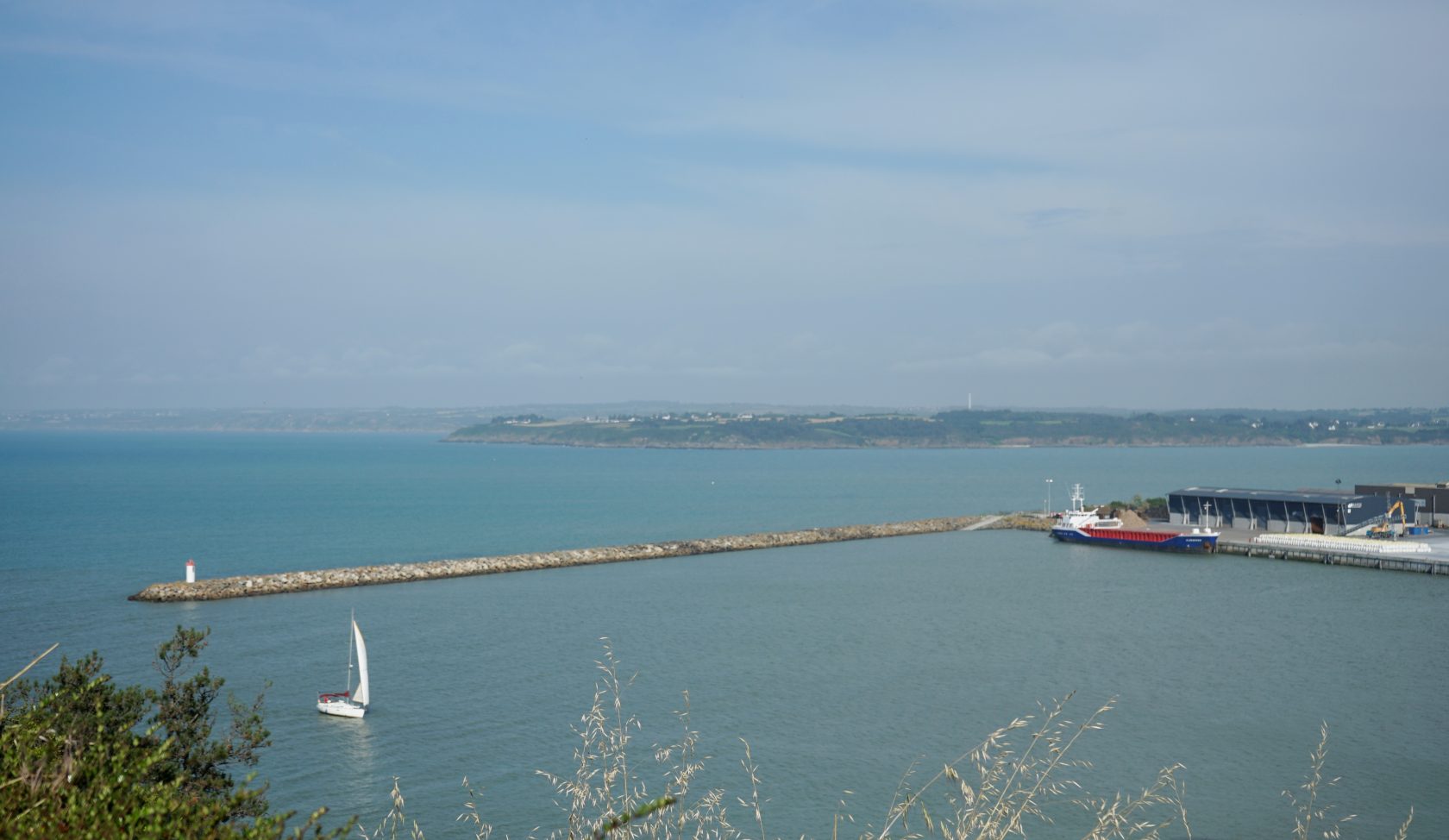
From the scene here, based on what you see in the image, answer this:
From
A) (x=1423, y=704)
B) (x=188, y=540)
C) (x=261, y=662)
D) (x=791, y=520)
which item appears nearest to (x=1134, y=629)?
(x=1423, y=704)

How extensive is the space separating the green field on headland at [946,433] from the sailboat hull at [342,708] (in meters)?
150

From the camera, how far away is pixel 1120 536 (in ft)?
129

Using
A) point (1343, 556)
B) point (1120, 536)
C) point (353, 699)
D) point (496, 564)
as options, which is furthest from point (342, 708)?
point (1120, 536)

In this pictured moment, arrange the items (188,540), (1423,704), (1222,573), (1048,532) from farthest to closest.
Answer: (1048,532) < (188,540) < (1222,573) < (1423,704)

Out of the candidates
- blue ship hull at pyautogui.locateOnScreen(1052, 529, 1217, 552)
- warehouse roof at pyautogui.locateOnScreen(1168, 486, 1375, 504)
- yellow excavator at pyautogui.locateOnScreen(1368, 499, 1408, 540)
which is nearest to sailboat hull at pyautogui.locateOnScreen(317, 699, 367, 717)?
blue ship hull at pyautogui.locateOnScreen(1052, 529, 1217, 552)

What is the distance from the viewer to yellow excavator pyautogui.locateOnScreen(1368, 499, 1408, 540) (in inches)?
1439

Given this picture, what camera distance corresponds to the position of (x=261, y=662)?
63.1ft

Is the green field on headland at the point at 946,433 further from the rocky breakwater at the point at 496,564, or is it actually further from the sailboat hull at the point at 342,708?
the sailboat hull at the point at 342,708

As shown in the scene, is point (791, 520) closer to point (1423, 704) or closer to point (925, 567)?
point (925, 567)

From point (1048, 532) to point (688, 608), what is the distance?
23.4 metres

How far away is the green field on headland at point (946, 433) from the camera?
17112 centimetres

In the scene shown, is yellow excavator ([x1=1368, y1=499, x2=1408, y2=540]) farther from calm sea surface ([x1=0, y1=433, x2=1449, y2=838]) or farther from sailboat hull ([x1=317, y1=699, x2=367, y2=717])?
sailboat hull ([x1=317, y1=699, x2=367, y2=717])

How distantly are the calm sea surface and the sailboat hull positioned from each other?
0.21 meters

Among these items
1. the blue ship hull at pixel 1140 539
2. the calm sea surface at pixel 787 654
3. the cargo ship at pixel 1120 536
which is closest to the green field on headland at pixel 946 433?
the calm sea surface at pixel 787 654
